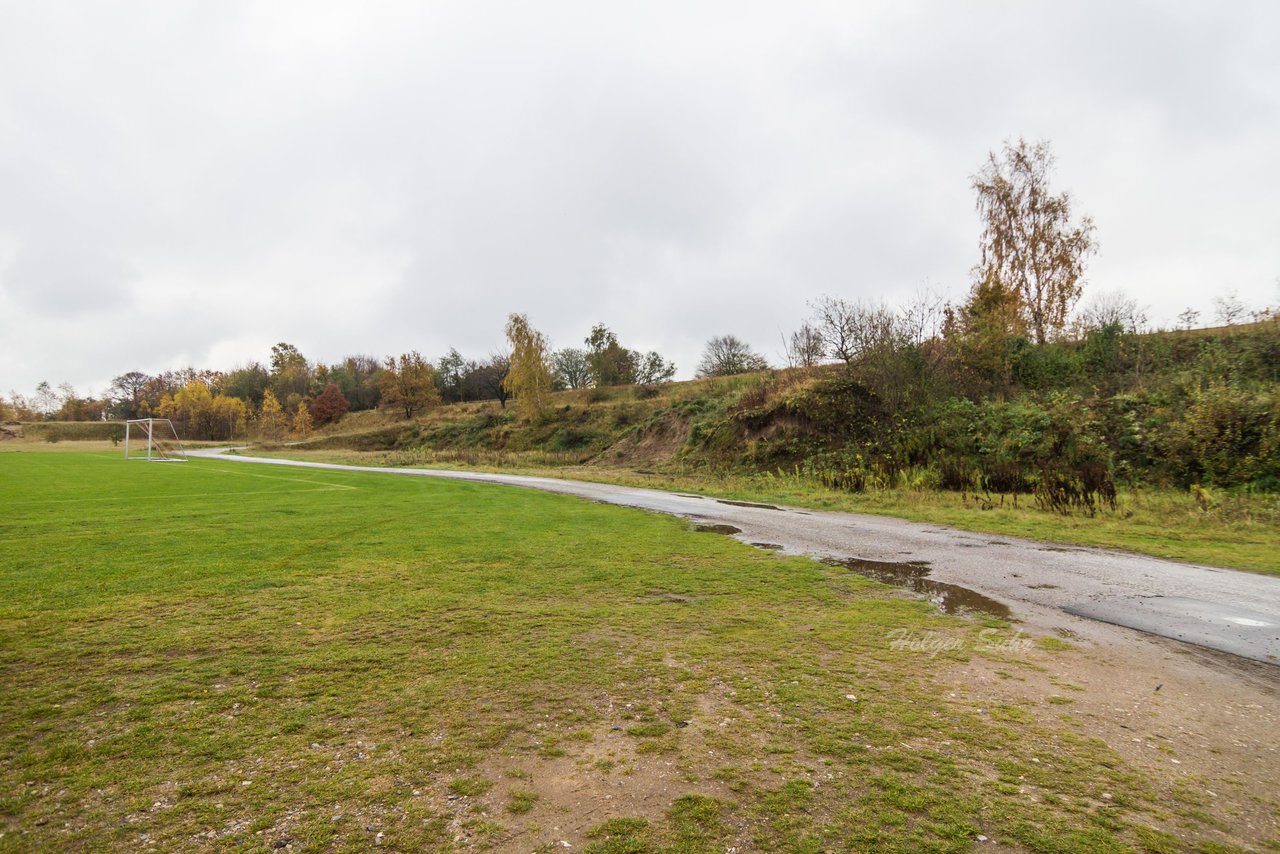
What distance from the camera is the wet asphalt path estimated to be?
6062 mm

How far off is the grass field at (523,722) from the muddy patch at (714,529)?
4.26 m

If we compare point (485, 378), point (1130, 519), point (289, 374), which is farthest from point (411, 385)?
point (1130, 519)

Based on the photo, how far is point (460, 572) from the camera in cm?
803

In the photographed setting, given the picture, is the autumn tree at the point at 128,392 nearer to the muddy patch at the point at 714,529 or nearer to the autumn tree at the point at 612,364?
the autumn tree at the point at 612,364

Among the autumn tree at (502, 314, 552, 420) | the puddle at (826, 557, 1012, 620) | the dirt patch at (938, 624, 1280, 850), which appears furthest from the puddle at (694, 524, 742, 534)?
the autumn tree at (502, 314, 552, 420)

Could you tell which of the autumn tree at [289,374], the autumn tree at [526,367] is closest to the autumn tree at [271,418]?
the autumn tree at [289,374]

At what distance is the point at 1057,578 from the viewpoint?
8.02 m

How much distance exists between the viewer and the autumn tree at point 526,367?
55094 mm

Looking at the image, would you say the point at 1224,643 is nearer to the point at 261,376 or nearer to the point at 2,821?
the point at 2,821

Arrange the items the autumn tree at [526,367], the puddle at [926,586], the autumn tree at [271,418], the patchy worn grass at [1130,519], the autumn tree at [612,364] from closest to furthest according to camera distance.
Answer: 1. the puddle at [926,586]
2. the patchy worn grass at [1130,519]
3. the autumn tree at [526,367]
4. the autumn tree at [612,364]
5. the autumn tree at [271,418]

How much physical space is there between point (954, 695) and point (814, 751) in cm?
148

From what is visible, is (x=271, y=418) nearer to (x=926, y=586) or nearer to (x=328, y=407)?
(x=328, y=407)

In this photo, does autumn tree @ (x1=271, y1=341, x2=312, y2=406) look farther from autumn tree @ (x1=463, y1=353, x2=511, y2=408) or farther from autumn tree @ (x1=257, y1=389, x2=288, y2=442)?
autumn tree @ (x1=463, y1=353, x2=511, y2=408)

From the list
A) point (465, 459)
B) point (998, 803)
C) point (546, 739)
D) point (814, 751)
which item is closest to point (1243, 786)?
point (998, 803)
